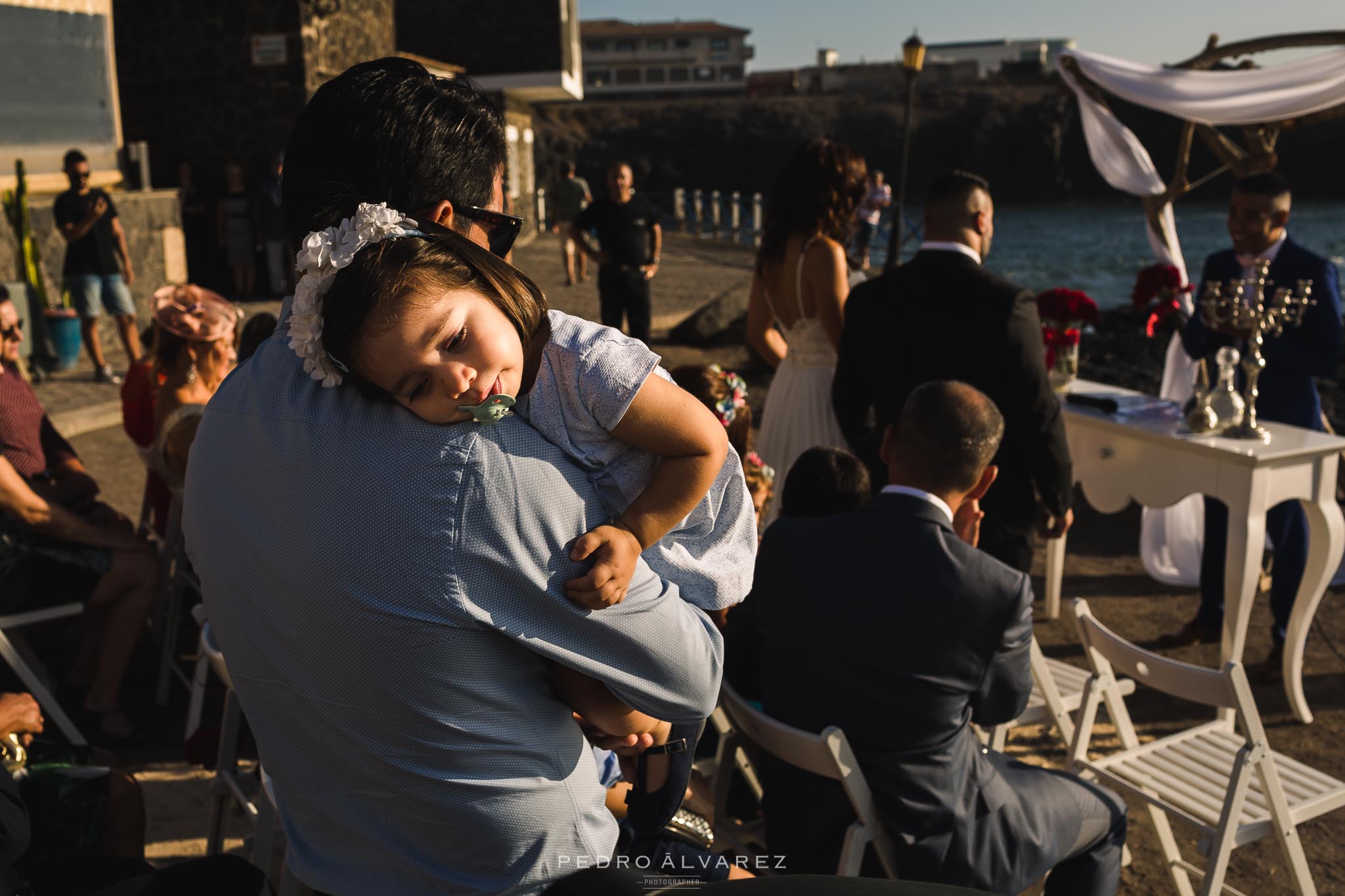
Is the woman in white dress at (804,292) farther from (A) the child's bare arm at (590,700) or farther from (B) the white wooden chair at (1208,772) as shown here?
(A) the child's bare arm at (590,700)

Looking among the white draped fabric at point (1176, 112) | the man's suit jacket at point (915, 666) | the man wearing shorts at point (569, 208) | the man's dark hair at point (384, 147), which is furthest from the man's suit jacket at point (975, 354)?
the man wearing shorts at point (569, 208)

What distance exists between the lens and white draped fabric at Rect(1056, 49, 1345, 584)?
5551 mm

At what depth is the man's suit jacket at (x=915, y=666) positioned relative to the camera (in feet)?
7.57

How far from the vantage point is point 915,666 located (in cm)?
231

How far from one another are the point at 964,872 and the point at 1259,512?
2.47 metres

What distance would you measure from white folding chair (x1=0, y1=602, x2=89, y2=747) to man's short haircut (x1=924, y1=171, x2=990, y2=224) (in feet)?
10.2

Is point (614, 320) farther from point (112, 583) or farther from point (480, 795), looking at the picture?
point (480, 795)

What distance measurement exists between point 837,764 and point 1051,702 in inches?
50.1

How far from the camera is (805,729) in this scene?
Result: 2486 millimetres

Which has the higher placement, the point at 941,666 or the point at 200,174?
the point at 200,174

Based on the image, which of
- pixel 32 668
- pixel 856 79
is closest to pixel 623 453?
pixel 32 668

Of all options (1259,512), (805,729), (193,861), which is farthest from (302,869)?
(1259,512)

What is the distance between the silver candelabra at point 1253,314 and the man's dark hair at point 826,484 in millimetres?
2073

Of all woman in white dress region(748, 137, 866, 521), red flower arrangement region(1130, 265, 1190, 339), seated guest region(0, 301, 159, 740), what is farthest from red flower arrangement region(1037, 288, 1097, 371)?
seated guest region(0, 301, 159, 740)
